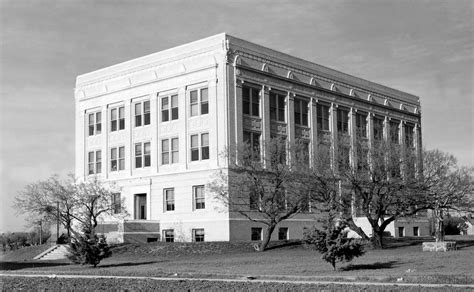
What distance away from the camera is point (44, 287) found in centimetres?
2270

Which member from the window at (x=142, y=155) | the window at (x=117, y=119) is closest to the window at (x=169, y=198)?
the window at (x=142, y=155)

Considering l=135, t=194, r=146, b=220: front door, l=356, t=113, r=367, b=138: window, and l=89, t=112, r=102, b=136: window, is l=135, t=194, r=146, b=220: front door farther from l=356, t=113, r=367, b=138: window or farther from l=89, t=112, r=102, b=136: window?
l=356, t=113, r=367, b=138: window

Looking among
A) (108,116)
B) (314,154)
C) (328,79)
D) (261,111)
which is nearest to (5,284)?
(314,154)

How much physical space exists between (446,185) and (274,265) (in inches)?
647

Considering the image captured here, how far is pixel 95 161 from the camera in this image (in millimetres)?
65375

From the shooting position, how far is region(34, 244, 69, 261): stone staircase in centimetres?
5131

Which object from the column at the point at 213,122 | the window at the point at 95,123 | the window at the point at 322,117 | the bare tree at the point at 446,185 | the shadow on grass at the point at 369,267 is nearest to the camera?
the shadow on grass at the point at 369,267

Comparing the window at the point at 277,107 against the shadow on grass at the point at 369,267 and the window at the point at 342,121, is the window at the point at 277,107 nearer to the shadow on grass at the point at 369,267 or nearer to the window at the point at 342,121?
the window at the point at 342,121

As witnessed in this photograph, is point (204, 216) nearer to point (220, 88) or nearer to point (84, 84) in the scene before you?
point (220, 88)

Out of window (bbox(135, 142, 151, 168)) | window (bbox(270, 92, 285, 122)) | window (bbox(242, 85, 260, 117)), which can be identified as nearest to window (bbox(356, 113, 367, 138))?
window (bbox(270, 92, 285, 122))

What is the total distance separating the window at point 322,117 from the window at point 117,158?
721 inches

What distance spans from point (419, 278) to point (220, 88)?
33466 mm

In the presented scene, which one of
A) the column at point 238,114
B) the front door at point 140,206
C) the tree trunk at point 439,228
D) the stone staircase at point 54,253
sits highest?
the column at point 238,114

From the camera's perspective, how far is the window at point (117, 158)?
6284 centimetres
